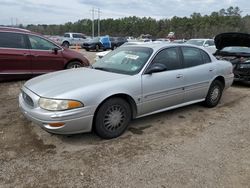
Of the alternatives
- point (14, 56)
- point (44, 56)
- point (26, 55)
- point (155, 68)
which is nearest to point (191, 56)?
point (155, 68)

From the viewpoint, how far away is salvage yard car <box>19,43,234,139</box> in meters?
3.57

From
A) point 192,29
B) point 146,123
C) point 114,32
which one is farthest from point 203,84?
point 114,32

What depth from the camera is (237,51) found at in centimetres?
852

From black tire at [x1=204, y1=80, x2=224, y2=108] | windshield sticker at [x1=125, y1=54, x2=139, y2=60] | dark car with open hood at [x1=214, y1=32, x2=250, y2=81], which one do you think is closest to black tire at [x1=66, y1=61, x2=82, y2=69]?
windshield sticker at [x1=125, y1=54, x2=139, y2=60]

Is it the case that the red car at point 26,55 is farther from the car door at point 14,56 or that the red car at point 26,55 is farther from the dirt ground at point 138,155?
the dirt ground at point 138,155

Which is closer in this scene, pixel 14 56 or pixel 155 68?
pixel 155 68

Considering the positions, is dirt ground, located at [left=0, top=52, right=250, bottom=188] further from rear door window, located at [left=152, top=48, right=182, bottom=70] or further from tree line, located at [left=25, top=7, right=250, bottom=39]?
tree line, located at [left=25, top=7, right=250, bottom=39]

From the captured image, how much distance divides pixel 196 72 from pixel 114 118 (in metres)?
2.09

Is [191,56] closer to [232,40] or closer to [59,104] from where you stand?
[59,104]

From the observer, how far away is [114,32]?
90.2 m

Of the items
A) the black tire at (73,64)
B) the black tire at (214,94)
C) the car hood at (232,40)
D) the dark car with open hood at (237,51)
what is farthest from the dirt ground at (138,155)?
the car hood at (232,40)

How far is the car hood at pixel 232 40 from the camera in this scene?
7800 mm

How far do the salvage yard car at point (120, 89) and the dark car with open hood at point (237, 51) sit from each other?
252cm

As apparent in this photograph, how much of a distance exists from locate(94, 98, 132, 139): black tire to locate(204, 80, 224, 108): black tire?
7.32 ft
